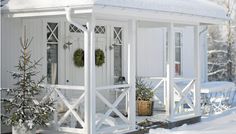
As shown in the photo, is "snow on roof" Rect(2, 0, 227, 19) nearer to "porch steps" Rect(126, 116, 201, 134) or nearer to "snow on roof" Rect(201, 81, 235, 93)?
"porch steps" Rect(126, 116, 201, 134)

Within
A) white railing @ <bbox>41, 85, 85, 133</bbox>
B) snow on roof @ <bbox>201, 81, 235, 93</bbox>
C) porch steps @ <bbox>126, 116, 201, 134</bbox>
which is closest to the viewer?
white railing @ <bbox>41, 85, 85, 133</bbox>

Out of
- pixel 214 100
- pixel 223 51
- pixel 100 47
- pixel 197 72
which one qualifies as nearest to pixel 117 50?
pixel 100 47

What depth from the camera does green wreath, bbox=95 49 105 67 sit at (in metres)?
11.8

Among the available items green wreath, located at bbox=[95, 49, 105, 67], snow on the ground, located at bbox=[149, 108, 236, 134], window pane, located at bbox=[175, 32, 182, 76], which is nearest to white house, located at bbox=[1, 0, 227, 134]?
green wreath, located at bbox=[95, 49, 105, 67]

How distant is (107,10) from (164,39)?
21.5 feet

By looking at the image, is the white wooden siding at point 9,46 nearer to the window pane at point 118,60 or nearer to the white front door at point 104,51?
the white front door at point 104,51

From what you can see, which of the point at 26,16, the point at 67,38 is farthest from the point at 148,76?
the point at 26,16

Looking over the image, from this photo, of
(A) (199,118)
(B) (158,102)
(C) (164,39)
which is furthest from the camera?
(C) (164,39)

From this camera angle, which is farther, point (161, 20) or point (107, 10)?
point (161, 20)

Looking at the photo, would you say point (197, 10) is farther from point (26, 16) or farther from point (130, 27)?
point (26, 16)

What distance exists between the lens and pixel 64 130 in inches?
357

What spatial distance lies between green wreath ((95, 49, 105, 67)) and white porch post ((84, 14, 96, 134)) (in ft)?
11.0

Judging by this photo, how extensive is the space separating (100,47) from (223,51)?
2048 cm

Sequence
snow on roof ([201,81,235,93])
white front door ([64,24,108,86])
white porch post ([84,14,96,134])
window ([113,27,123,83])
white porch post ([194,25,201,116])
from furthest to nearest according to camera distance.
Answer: snow on roof ([201,81,235,93]) < window ([113,27,123,83]) < white porch post ([194,25,201,116]) < white front door ([64,24,108,86]) < white porch post ([84,14,96,134])
